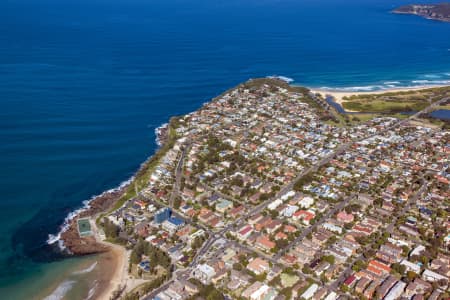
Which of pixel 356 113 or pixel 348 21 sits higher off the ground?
pixel 348 21

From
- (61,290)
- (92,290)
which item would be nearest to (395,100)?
(92,290)

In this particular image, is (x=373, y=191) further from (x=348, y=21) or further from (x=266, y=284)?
(x=348, y=21)

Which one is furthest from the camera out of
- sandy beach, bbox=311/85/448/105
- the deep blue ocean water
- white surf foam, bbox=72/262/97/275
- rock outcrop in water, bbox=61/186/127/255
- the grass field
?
sandy beach, bbox=311/85/448/105

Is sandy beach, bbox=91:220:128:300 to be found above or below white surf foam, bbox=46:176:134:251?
below

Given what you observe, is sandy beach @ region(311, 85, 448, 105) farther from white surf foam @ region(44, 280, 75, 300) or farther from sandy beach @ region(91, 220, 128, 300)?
white surf foam @ region(44, 280, 75, 300)

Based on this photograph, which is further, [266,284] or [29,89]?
[29,89]

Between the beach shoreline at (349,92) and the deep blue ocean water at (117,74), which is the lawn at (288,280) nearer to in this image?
the deep blue ocean water at (117,74)

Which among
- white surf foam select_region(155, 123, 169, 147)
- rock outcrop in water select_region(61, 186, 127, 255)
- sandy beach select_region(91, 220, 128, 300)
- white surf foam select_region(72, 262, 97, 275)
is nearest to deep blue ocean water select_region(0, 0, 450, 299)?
white surf foam select_region(155, 123, 169, 147)

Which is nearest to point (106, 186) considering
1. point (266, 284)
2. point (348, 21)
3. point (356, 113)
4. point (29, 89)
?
point (266, 284)
